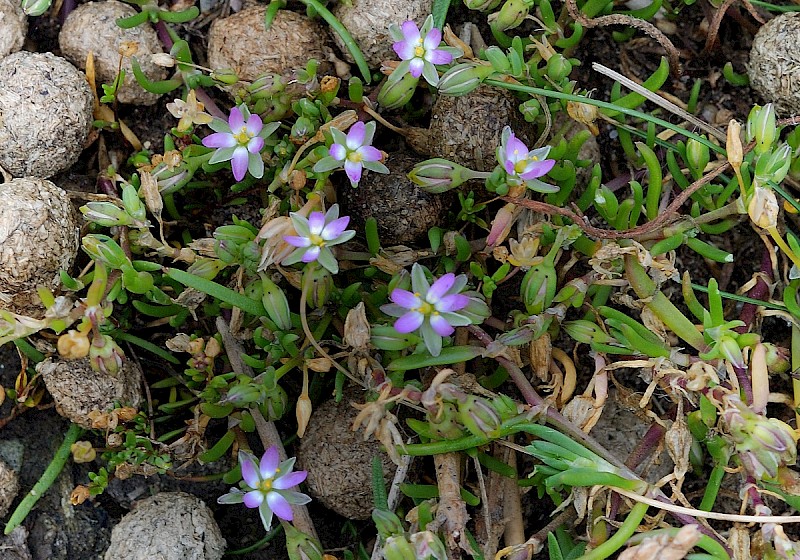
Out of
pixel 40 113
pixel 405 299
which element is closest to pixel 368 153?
pixel 405 299

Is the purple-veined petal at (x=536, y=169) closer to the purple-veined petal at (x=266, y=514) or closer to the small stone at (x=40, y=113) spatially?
the purple-veined petal at (x=266, y=514)

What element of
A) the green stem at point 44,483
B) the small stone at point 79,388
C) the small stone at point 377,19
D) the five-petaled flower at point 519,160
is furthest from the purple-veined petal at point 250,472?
the small stone at point 377,19

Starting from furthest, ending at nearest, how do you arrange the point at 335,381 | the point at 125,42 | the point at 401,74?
the point at 125,42
the point at 335,381
the point at 401,74

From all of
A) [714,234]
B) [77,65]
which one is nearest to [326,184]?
[77,65]

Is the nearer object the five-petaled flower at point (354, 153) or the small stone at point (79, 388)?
the five-petaled flower at point (354, 153)

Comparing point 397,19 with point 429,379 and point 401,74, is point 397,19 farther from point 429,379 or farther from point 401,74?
point 429,379

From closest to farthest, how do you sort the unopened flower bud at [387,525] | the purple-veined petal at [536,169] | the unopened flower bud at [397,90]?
the unopened flower bud at [387,525]
the purple-veined petal at [536,169]
the unopened flower bud at [397,90]
